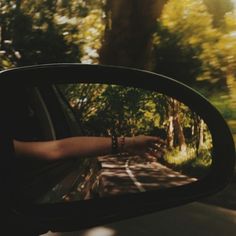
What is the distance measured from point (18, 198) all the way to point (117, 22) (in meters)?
9.11

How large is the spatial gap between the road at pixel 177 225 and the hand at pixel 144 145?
2.72 m

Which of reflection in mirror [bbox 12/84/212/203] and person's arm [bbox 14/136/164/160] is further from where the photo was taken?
reflection in mirror [bbox 12/84/212/203]

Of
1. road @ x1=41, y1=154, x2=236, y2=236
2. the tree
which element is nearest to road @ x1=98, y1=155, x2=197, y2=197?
road @ x1=41, y1=154, x2=236, y2=236

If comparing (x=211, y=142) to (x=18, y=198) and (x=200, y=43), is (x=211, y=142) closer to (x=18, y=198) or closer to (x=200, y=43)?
(x=18, y=198)

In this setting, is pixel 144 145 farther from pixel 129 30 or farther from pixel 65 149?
pixel 129 30

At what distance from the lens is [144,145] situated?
5.50 feet

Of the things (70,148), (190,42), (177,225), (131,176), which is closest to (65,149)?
(70,148)

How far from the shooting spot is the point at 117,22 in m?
10.4

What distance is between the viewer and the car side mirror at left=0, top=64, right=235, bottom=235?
155 centimetres

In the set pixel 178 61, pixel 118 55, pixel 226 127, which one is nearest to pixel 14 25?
pixel 178 61

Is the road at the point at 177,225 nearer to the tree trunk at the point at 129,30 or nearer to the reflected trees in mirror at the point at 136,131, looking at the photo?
the reflected trees in mirror at the point at 136,131

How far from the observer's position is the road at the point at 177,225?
16.2 feet

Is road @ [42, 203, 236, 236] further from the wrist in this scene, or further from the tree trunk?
the tree trunk

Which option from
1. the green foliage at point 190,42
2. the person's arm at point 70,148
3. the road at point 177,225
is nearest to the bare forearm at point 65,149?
the person's arm at point 70,148
